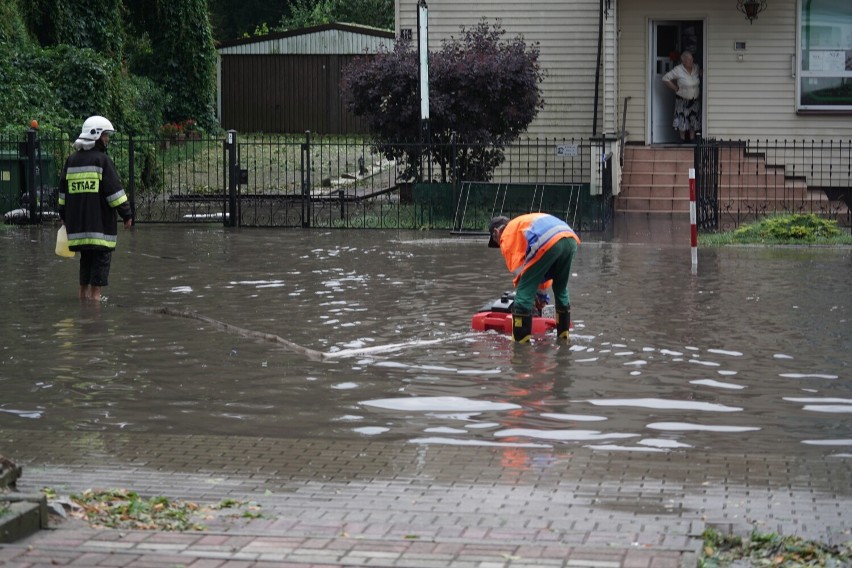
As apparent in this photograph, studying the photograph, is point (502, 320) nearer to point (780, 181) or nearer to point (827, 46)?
point (780, 181)

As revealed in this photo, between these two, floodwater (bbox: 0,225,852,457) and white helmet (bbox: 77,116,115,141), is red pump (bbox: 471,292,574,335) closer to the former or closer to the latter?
floodwater (bbox: 0,225,852,457)

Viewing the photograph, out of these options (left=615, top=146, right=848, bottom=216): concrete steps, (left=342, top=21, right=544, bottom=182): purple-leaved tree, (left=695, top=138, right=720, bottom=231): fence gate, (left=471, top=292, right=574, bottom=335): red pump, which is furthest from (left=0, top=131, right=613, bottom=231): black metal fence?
(left=471, top=292, right=574, bottom=335): red pump

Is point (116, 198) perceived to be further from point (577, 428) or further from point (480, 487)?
point (480, 487)

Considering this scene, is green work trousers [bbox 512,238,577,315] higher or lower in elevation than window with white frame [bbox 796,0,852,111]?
lower

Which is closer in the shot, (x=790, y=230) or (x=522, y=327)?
(x=522, y=327)

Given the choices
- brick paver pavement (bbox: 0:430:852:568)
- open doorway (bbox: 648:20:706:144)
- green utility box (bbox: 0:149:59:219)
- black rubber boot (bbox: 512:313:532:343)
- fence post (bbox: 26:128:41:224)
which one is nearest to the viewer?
brick paver pavement (bbox: 0:430:852:568)

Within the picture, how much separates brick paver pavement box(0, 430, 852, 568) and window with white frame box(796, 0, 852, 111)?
19.5 m

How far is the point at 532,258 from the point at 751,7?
51.8ft

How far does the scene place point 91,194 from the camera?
1382 cm

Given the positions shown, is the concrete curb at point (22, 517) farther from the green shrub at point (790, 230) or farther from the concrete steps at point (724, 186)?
the concrete steps at point (724, 186)

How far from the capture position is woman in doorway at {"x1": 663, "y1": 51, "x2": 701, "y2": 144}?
2573 centimetres

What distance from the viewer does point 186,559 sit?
545cm

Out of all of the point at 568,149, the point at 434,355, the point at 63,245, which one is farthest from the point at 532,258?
the point at 568,149

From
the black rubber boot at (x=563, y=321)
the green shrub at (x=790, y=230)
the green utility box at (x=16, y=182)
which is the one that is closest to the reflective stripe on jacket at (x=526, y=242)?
the black rubber boot at (x=563, y=321)
